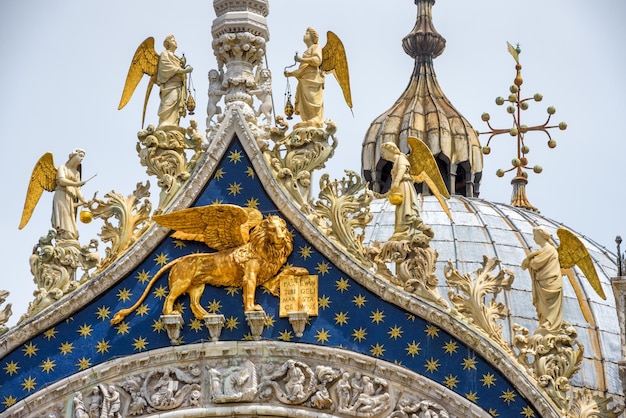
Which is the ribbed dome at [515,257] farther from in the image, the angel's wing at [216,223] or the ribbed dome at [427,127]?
the angel's wing at [216,223]

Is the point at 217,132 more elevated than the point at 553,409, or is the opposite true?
the point at 217,132

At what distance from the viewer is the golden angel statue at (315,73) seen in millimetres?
26484

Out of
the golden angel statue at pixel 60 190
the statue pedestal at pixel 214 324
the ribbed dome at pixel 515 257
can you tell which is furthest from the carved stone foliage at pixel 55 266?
the ribbed dome at pixel 515 257

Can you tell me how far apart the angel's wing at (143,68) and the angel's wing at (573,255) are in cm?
513

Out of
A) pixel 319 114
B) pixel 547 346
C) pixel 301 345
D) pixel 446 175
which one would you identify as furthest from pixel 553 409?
pixel 446 175

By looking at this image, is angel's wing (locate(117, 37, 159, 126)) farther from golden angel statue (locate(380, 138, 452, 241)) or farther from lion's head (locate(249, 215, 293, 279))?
golden angel statue (locate(380, 138, 452, 241))

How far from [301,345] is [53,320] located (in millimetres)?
2856

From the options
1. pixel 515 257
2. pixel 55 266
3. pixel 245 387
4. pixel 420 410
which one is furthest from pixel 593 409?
pixel 515 257

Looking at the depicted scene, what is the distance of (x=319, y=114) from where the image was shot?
86.9 feet

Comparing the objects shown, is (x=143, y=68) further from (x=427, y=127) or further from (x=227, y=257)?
(x=427, y=127)

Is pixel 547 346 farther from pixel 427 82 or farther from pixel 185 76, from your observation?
pixel 427 82

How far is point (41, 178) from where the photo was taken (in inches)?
1044

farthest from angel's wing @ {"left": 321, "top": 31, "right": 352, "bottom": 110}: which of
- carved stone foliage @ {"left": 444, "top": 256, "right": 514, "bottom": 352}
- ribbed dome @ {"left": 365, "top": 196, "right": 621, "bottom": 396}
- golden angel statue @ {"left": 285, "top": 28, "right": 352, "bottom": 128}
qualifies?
ribbed dome @ {"left": 365, "top": 196, "right": 621, "bottom": 396}

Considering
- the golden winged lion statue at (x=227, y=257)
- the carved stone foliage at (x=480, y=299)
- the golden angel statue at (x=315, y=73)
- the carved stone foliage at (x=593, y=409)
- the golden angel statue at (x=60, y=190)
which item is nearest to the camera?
the carved stone foliage at (x=593, y=409)
